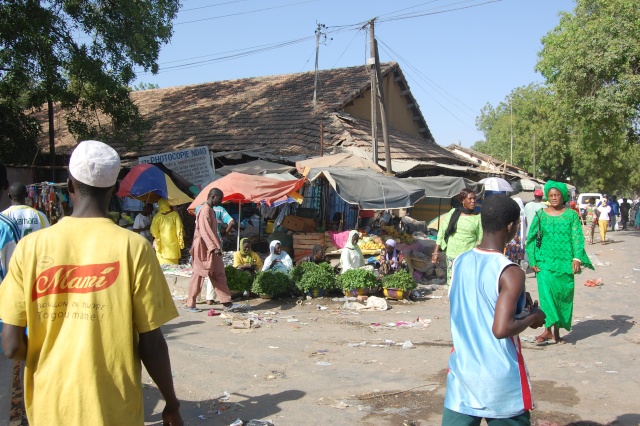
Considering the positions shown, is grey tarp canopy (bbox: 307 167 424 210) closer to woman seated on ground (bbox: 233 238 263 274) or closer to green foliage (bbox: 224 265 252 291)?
woman seated on ground (bbox: 233 238 263 274)

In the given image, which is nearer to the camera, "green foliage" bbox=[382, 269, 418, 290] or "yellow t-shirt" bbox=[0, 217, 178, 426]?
"yellow t-shirt" bbox=[0, 217, 178, 426]

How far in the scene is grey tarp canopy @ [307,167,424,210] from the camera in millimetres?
12070

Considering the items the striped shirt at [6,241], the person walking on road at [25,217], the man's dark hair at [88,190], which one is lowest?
the striped shirt at [6,241]

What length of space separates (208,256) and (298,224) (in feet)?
16.6

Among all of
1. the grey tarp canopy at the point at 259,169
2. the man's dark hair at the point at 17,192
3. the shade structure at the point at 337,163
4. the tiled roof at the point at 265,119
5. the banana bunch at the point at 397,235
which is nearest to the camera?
the man's dark hair at the point at 17,192

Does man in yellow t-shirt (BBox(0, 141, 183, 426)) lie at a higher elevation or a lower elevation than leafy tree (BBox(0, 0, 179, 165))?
lower

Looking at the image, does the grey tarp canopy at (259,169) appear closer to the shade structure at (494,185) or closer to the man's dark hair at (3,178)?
the shade structure at (494,185)

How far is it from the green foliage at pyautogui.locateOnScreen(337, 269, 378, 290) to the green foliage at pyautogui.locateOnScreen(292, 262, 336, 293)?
194mm

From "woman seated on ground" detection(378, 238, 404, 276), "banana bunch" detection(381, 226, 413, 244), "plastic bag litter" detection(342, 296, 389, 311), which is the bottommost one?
"plastic bag litter" detection(342, 296, 389, 311)

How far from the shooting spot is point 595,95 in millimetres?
20625

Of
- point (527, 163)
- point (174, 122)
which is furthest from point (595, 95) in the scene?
point (527, 163)

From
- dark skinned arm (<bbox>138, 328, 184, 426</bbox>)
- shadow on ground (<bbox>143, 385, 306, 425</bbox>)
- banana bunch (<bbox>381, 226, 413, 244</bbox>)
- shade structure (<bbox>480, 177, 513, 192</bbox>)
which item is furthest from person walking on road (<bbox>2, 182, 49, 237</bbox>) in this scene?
shade structure (<bbox>480, 177, 513, 192</bbox>)

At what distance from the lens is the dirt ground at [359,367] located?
503 cm

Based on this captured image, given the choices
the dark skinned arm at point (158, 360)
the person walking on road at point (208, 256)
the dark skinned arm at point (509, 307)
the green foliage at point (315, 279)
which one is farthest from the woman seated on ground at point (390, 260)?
the dark skinned arm at point (158, 360)
